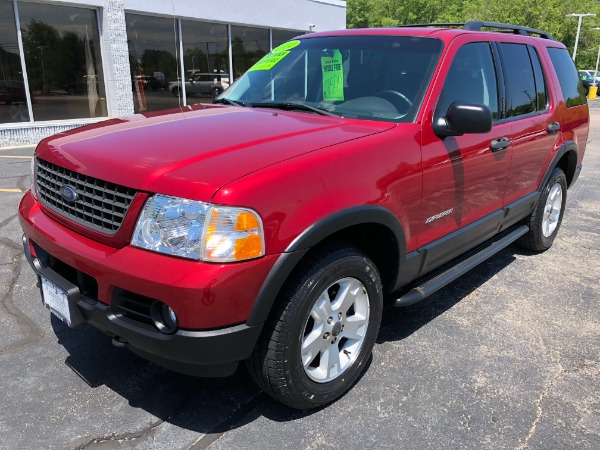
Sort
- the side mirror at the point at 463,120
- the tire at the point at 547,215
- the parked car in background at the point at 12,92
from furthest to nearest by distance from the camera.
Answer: the parked car in background at the point at 12,92 → the tire at the point at 547,215 → the side mirror at the point at 463,120

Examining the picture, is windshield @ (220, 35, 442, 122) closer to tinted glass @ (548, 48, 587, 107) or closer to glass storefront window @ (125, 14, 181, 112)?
tinted glass @ (548, 48, 587, 107)

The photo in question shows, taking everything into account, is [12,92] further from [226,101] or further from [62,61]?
[226,101]

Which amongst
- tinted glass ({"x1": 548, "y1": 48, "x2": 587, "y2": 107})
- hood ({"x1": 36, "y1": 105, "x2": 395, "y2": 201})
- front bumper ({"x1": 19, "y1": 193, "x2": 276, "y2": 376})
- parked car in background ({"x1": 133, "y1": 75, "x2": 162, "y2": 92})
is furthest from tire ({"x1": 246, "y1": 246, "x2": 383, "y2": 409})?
parked car in background ({"x1": 133, "y1": 75, "x2": 162, "y2": 92})

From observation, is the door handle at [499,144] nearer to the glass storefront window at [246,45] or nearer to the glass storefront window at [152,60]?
the glass storefront window at [152,60]

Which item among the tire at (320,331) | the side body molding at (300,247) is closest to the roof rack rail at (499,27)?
the side body molding at (300,247)

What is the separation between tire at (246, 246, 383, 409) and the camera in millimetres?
2316

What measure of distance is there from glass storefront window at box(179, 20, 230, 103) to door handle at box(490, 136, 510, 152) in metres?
11.2

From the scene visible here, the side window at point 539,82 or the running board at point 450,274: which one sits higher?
the side window at point 539,82

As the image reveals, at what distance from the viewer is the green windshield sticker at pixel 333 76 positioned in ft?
10.9

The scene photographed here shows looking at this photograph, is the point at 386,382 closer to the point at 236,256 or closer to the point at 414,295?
the point at 414,295

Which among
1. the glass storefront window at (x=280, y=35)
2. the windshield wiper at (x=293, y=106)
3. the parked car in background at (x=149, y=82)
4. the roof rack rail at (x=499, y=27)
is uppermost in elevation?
the glass storefront window at (x=280, y=35)

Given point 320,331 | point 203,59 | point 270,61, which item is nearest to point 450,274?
point 320,331

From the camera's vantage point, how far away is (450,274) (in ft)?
11.1

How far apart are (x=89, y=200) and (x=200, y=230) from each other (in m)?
0.70
